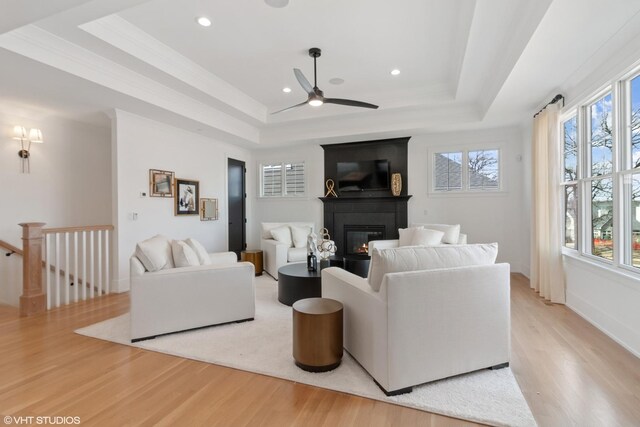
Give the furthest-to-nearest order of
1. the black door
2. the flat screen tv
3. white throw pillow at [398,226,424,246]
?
the black door < the flat screen tv < white throw pillow at [398,226,424,246]

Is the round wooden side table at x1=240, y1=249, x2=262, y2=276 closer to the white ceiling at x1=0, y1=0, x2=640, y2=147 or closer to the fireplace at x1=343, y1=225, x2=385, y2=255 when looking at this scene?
the fireplace at x1=343, y1=225, x2=385, y2=255

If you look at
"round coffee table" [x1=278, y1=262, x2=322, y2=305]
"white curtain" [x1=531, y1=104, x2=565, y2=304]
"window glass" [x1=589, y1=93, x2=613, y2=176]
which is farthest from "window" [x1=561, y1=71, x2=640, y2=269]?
"round coffee table" [x1=278, y1=262, x2=322, y2=305]

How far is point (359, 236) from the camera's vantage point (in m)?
6.93

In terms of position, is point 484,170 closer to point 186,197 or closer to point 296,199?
point 296,199

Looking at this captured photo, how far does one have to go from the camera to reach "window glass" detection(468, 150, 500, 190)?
19.9 ft

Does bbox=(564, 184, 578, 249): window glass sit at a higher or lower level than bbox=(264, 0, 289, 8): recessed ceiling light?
lower

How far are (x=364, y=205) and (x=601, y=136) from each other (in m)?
4.00

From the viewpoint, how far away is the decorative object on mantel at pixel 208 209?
6266 millimetres

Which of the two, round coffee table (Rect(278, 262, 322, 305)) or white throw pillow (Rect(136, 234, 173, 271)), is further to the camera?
round coffee table (Rect(278, 262, 322, 305))

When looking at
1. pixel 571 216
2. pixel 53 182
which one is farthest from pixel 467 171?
pixel 53 182

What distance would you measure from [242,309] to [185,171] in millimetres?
3536

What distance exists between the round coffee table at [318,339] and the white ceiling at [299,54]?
2.85 meters

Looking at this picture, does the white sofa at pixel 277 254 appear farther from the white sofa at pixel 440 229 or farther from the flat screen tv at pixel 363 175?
the flat screen tv at pixel 363 175

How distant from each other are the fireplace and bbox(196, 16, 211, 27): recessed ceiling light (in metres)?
4.59
